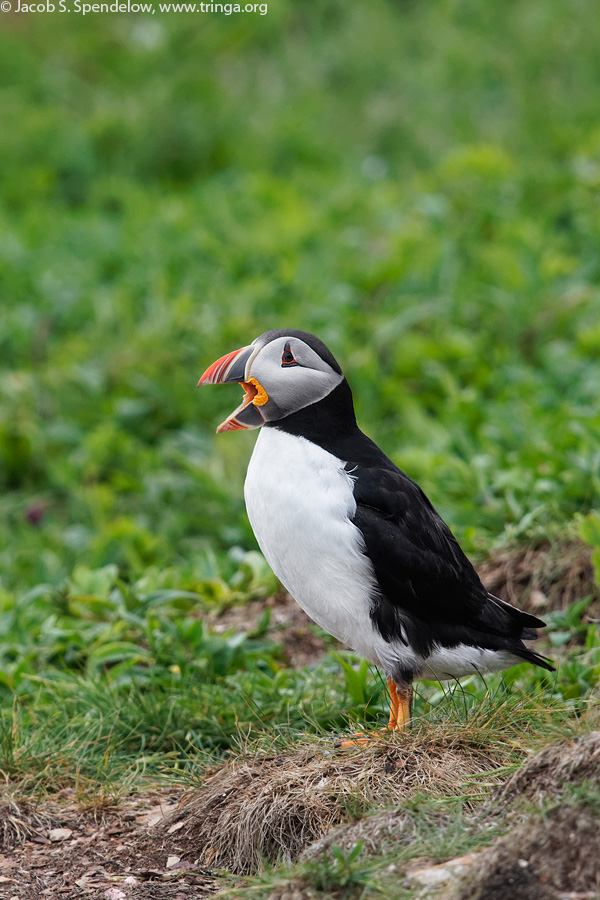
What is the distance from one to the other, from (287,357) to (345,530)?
625mm

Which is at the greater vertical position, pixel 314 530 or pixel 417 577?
pixel 314 530

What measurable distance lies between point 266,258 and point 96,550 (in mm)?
3533

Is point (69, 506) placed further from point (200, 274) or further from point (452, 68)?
point (452, 68)

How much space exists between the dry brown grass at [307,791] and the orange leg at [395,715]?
0.19 ft

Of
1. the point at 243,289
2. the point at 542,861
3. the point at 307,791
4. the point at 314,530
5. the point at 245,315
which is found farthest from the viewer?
the point at 243,289

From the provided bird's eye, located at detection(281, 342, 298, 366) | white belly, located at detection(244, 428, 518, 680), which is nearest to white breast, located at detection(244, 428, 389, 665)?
white belly, located at detection(244, 428, 518, 680)

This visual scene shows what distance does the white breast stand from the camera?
139 inches

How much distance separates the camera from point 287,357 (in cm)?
366

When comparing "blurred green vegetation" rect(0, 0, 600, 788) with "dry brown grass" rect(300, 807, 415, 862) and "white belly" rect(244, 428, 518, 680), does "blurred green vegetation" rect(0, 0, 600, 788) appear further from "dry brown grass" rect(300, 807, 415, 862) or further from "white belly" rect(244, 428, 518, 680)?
"dry brown grass" rect(300, 807, 415, 862)

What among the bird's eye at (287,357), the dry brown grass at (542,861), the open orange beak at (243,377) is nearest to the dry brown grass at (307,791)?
the dry brown grass at (542,861)

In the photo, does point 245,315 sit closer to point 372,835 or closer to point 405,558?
point 405,558

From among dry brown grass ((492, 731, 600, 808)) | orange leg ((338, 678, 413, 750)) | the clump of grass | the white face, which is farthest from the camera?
the white face

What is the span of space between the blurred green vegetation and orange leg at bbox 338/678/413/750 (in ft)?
1.49

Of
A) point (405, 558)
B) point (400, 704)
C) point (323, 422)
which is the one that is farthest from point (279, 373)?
point (400, 704)
